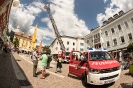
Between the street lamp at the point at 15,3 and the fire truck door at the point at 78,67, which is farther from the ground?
the street lamp at the point at 15,3

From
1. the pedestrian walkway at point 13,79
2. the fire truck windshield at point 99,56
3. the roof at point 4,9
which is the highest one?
the roof at point 4,9

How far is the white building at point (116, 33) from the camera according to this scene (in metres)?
22.0

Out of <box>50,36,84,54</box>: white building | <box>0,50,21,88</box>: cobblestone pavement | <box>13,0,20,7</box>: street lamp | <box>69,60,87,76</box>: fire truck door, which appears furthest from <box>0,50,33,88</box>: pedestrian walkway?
<box>50,36,84,54</box>: white building

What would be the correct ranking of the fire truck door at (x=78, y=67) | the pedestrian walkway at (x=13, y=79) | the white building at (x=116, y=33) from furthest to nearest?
the white building at (x=116, y=33) → the fire truck door at (x=78, y=67) → the pedestrian walkway at (x=13, y=79)

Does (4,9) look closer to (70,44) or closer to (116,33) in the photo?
(116,33)

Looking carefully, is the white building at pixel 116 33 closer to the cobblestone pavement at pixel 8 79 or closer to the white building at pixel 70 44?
the white building at pixel 70 44

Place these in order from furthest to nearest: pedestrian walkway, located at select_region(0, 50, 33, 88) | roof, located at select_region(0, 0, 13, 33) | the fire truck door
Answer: the fire truck door, roof, located at select_region(0, 0, 13, 33), pedestrian walkway, located at select_region(0, 50, 33, 88)

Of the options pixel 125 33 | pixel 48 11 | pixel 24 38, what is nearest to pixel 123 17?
pixel 125 33

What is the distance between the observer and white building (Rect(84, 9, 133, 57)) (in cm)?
2195

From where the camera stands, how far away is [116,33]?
25141 millimetres

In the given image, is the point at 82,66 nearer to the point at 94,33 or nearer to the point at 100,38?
the point at 100,38

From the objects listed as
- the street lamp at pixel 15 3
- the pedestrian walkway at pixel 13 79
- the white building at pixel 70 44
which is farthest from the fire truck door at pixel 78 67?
the white building at pixel 70 44

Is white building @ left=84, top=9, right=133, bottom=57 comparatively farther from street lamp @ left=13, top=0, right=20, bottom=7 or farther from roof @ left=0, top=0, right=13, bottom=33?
roof @ left=0, top=0, right=13, bottom=33

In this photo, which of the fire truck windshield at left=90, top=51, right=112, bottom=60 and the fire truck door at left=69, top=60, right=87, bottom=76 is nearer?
the fire truck windshield at left=90, top=51, right=112, bottom=60
